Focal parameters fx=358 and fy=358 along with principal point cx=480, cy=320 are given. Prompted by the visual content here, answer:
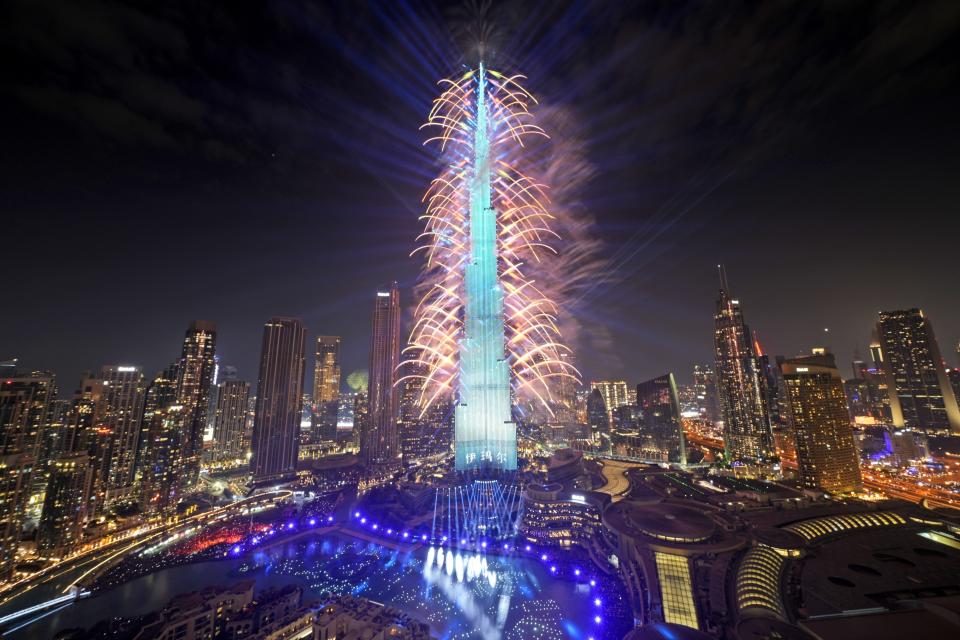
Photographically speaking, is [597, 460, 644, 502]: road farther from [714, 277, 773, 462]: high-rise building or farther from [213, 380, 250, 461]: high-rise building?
[213, 380, 250, 461]: high-rise building

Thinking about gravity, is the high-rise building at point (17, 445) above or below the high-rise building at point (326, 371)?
below

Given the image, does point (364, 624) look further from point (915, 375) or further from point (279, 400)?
point (915, 375)

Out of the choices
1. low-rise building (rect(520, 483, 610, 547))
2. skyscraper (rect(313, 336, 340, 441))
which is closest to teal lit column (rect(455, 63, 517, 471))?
low-rise building (rect(520, 483, 610, 547))

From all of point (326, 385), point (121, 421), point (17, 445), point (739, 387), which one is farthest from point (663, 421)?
point (326, 385)

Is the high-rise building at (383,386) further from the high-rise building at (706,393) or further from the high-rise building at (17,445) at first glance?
the high-rise building at (706,393)

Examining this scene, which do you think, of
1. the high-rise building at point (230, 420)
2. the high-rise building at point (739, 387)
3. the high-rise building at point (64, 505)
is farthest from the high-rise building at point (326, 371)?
the high-rise building at point (739, 387)

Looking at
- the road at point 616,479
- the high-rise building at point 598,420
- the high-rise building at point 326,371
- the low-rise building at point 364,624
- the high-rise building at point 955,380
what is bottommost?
the low-rise building at point 364,624
